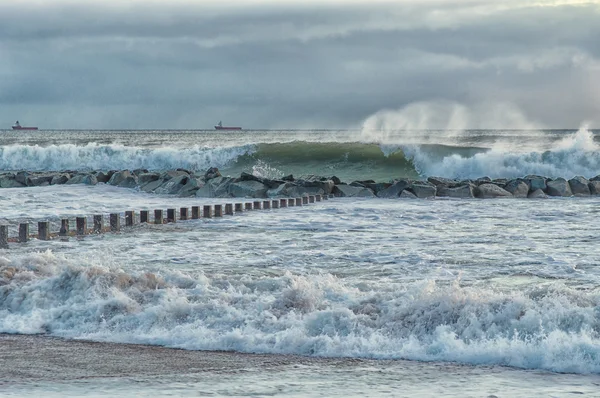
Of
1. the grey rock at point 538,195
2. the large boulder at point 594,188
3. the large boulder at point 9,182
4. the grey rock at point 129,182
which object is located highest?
the large boulder at point 594,188

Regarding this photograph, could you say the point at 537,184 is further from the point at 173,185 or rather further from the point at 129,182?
the point at 129,182

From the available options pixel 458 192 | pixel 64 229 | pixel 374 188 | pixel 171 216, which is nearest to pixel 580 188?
pixel 458 192

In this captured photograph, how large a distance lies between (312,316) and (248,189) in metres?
16.2

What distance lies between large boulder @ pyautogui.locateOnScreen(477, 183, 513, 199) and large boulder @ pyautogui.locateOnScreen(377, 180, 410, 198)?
1780 mm

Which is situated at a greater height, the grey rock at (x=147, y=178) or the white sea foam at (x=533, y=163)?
the white sea foam at (x=533, y=163)

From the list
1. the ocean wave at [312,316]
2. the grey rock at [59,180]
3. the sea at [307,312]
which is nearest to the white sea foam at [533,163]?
the grey rock at [59,180]

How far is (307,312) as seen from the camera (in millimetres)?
7762

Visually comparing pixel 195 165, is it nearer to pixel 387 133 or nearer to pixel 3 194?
pixel 387 133

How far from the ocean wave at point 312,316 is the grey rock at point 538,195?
1494cm

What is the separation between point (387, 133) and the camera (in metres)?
48.7

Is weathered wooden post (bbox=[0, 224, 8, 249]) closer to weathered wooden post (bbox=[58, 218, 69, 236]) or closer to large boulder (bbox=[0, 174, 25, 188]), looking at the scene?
weathered wooden post (bbox=[58, 218, 69, 236])

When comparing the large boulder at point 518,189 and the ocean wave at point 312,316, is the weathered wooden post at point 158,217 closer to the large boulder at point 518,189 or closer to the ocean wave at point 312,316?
the ocean wave at point 312,316

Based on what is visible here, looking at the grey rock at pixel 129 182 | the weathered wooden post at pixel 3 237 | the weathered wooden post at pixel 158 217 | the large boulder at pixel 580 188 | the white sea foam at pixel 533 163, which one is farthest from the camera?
the white sea foam at pixel 533 163

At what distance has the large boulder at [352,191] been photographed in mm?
23281
